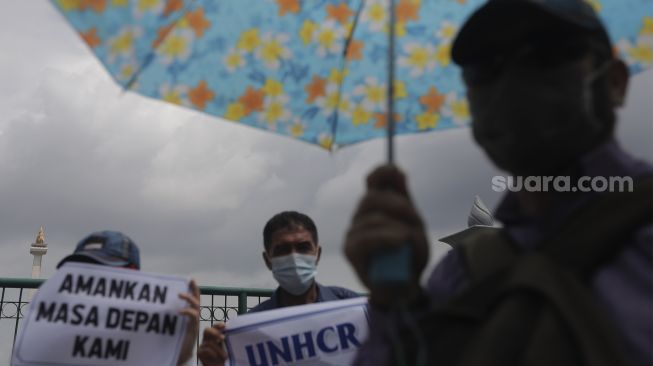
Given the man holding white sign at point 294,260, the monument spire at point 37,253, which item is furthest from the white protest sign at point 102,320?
the monument spire at point 37,253

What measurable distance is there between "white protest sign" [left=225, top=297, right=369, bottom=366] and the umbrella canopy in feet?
4.43

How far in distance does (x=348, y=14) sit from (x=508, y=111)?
898 mm

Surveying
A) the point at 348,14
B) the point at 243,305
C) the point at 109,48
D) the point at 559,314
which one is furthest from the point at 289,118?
the point at 243,305

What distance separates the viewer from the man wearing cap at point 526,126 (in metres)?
1.34

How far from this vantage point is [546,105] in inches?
54.8

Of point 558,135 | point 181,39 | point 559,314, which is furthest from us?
point 181,39

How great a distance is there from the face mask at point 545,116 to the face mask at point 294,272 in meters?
2.41

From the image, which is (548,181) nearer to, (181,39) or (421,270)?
(421,270)

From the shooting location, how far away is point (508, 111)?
1422 mm

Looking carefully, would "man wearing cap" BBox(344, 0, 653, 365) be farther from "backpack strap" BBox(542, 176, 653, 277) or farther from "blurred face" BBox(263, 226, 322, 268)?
"blurred face" BBox(263, 226, 322, 268)

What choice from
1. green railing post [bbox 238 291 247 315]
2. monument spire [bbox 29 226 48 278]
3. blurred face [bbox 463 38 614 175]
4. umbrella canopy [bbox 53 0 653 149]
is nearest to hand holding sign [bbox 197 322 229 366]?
umbrella canopy [bbox 53 0 653 149]

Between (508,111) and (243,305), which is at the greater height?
(508,111)

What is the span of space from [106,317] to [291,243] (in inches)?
50.8

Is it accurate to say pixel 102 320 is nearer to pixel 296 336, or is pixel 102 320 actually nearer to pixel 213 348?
pixel 213 348
